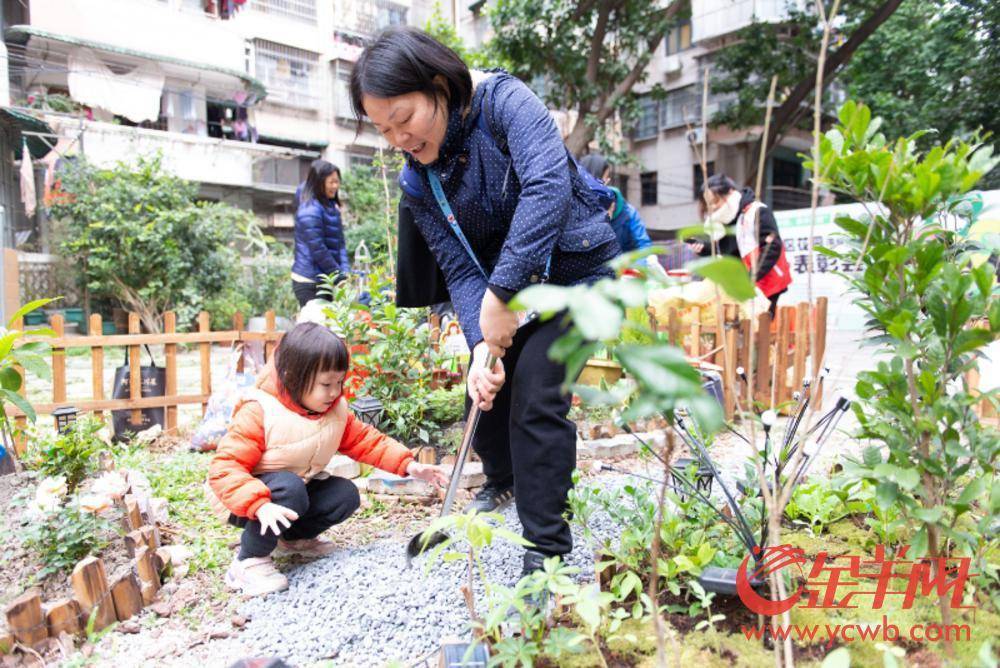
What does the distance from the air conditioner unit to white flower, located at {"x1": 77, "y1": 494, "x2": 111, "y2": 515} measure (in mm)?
23831

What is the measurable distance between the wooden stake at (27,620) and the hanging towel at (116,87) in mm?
16728

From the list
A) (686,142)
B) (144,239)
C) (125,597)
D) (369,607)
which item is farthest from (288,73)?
(369,607)

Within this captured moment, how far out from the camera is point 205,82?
18.0 m

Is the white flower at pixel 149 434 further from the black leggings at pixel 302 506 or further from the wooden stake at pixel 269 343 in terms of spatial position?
the black leggings at pixel 302 506

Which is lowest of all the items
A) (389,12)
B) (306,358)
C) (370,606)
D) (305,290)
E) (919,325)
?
(370,606)

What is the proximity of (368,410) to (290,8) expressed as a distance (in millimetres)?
22254

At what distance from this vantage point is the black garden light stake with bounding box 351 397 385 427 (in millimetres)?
3342

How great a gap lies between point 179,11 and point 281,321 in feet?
35.0

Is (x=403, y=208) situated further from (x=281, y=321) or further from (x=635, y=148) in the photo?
(x=635, y=148)

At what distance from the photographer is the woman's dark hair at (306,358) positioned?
230cm

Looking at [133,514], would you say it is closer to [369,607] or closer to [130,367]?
[369,607]

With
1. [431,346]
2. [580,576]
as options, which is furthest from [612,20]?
[580,576]

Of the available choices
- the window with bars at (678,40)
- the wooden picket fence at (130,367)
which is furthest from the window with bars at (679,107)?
the wooden picket fence at (130,367)

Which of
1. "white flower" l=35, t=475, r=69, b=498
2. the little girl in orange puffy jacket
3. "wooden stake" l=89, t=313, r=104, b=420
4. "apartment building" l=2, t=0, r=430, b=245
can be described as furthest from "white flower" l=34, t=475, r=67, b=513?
"apartment building" l=2, t=0, r=430, b=245
